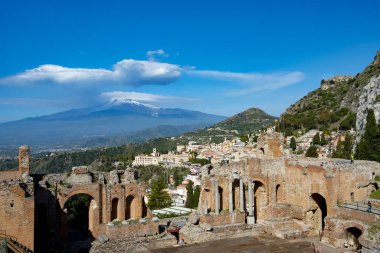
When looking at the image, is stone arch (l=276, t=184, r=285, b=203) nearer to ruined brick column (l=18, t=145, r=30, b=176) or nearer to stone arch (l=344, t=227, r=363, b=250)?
stone arch (l=344, t=227, r=363, b=250)

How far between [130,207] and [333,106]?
91462 millimetres

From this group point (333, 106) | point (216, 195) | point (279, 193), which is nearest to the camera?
point (216, 195)

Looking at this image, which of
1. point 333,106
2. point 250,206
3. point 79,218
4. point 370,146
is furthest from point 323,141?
point 79,218

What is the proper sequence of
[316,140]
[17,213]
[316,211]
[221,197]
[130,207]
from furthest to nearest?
[316,140] < [221,197] < [316,211] < [130,207] < [17,213]

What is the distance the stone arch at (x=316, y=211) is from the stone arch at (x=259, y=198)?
320 cm

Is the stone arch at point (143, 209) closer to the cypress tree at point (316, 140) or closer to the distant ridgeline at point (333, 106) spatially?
the distant ridgeline at point (333, 106)

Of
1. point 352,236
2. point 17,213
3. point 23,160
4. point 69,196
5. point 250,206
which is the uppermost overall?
point 23,160

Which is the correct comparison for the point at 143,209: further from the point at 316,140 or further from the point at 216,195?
the point at 316,140

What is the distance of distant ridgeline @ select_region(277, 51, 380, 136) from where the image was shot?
8770 centimetres

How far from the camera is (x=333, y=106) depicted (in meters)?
106

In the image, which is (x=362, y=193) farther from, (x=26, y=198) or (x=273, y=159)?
(x=26, y=198)

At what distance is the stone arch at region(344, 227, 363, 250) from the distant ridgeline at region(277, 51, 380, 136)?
53.4 metres

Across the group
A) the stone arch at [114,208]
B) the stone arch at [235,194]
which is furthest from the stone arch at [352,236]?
the stone arch at [114,208]

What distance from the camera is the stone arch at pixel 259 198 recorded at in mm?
28647
